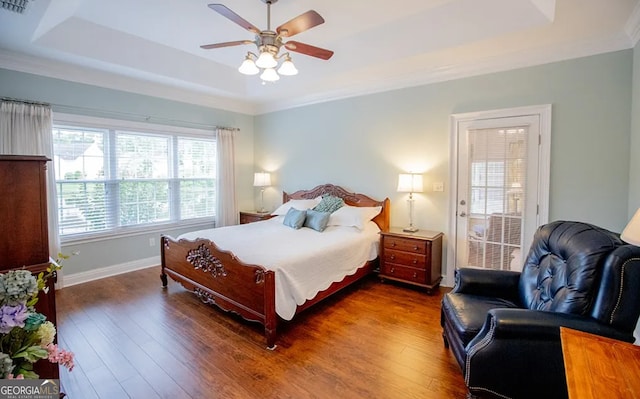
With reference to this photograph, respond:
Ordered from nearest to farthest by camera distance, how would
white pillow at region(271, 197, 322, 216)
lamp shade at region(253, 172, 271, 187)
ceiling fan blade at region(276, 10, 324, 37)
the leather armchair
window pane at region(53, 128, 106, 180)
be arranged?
1. the leather armchair
2. ceiling fan blade at region(276, 10, 324, 37)
3. window pane at region(53, 128, 106, 180)
4. white pillow at region(271, 197, 322, 216)
5. lamp shade at region(253, 172, 271, 187)

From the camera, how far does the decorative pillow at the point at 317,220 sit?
3.92 meters

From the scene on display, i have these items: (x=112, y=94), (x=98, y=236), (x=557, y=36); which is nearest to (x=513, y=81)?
(x=557, y=36)

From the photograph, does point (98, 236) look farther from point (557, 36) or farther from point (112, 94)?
point (557, 36)

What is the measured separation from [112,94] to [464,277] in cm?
465

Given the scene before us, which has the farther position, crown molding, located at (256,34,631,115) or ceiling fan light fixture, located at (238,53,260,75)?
crown molding, located at (256,34,631,115)

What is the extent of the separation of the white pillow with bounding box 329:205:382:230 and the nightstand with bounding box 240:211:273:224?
1.41 m

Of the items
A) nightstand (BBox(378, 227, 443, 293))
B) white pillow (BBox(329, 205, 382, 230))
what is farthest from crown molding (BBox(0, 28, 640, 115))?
nightstand (BBox(378, 227, 443, 293))

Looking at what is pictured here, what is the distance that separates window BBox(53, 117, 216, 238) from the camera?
12.6 feet

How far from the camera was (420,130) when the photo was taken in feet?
12.9

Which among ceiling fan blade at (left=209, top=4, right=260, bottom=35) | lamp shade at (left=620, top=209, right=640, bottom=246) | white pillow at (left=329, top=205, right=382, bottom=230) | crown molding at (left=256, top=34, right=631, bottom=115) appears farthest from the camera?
white pillow at (left=329, top=205, right=382, bottom=230)

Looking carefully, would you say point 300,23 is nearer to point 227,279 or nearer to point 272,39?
point 272,39

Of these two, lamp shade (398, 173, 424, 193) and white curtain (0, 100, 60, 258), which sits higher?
white curtain (0, 100, 60, 258)

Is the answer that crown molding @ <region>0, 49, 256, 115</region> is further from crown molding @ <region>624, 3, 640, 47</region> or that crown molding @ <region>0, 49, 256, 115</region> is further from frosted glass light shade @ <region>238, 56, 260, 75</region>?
crown molding @ <region>624, 3, 640, 47</region>

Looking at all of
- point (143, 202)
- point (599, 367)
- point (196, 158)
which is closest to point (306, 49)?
point (599, 367)
